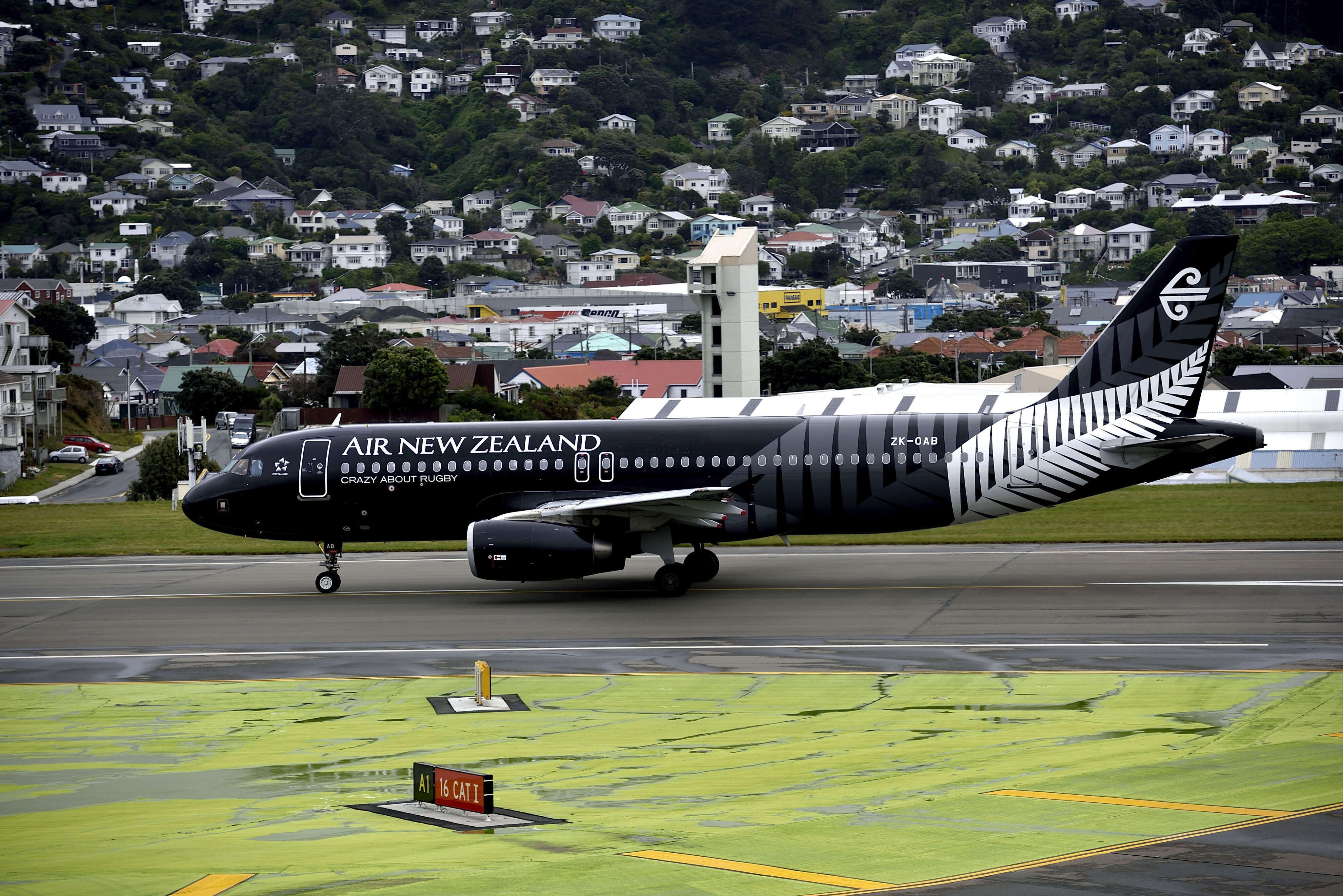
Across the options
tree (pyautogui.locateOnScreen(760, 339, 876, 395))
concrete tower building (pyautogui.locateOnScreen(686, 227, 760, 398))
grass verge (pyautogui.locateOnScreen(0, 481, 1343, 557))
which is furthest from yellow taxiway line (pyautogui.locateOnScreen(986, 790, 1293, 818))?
tree (pyautogui.locateOnScreen(760, 339, 876, 395))

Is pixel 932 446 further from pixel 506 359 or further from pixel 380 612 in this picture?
pixel 506 359

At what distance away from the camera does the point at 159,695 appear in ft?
81.8

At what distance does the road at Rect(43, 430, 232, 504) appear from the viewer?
80.8 metres

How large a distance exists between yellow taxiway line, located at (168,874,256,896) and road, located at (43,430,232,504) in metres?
65.6

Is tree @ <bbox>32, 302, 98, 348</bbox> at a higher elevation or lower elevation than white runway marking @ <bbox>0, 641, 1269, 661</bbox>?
higher

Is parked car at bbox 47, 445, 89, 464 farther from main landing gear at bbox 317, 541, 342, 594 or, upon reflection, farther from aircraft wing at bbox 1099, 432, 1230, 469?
aircraft wing at bbox 1099, 432, 1230, 469

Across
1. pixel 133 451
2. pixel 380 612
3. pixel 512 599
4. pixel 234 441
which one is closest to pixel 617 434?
pixel 512 599

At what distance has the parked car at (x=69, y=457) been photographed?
99.8 meters

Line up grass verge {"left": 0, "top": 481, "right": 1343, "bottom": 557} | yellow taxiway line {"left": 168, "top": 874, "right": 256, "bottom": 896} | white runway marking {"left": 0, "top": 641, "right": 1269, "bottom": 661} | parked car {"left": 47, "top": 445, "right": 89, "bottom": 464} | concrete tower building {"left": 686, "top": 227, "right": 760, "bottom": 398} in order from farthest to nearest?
1. parked car {"left": 47, "top": 445, "right": 89, "bottom": 464}
2. concrete tower building {"left": 686, "top": 227, "right": 760, "bottom": 398}
3. grass verge {"left": 0, "top": 481, "right": 1343, "bottom": 557}
4. white runway marking {"left": 0, "top": 641, "right": 1269, "bottom": 661}
5. yellow taxiway line {"left": 168, "top": 874, "right": 256, "bottom": 896}

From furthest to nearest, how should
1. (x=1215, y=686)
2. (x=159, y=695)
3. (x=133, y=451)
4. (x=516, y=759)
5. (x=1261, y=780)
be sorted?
(x=133, y=451) → (x=159, y=695) → (x=1215, y=686) → (x=516, y=759) → (x=1261, y=780)

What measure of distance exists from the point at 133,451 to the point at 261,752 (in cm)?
9247

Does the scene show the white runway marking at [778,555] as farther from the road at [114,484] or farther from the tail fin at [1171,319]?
the road at [114,484]

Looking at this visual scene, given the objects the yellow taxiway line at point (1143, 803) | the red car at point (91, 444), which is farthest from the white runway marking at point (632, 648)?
the red car at point (91, 444)

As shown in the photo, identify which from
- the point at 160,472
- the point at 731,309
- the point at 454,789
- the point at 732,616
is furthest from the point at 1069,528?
the point at 160,472
